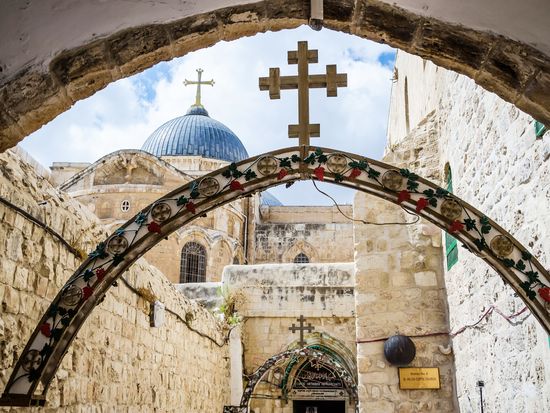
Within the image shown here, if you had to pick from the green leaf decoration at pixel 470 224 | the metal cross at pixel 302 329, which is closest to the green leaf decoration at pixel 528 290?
the green leaf decoration at pixel 470 224

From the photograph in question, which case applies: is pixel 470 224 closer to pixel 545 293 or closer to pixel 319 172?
pixel 545 293

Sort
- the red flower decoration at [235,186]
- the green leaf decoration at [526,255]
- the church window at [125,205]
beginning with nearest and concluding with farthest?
the green leaf decoration at [526,255] < the red flower decoration at [235,186] < the church window at [125,205]

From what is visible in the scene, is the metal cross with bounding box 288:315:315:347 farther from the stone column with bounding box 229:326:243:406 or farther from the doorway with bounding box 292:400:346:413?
the doorway with bounding box 292:400:346:413

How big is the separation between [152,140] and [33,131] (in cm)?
2568

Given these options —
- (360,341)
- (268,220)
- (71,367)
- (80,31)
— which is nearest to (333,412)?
(268,220)

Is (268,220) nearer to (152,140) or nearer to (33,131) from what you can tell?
(152,140)

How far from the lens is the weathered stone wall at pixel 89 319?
4102 mm

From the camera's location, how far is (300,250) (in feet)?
82.7

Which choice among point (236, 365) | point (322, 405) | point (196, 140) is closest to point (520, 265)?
point (236, 365)

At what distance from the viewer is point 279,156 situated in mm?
3875

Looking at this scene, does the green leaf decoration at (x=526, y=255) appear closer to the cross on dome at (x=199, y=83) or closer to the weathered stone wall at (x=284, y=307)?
the weathered stone wall at (x=284, y=307)

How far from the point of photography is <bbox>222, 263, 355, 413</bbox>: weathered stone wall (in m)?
14.0

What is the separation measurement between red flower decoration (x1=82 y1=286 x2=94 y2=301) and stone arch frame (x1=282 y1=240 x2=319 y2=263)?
21568mm

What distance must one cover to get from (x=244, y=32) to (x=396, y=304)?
592 centimetres
